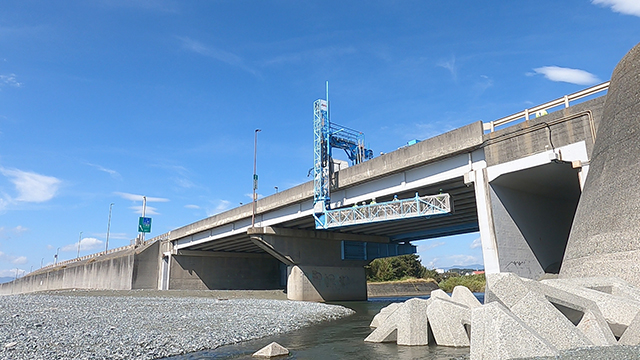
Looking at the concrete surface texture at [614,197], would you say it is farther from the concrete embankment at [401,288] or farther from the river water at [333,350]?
the concrete embankment at [401,288]

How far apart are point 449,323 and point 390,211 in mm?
15892

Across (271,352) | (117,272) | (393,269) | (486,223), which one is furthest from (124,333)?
(393,269)

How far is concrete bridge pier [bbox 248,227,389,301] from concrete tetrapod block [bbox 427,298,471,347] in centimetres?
2734

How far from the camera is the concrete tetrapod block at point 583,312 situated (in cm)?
729

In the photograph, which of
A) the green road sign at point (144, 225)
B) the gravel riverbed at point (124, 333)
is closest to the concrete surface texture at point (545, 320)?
the gravel riverbed at point (124, 333)

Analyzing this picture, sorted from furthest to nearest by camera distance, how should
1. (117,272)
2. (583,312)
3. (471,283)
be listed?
(471,283) < (117,272) < (583,312)

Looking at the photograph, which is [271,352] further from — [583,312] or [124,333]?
[583,312]

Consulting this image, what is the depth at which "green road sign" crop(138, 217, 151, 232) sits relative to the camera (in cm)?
6931

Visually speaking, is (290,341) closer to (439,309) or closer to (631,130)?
(439,309)

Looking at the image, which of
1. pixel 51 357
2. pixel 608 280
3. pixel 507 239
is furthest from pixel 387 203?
pixel 51 357

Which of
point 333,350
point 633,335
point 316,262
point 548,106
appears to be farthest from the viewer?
point 316,262

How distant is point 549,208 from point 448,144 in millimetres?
7008

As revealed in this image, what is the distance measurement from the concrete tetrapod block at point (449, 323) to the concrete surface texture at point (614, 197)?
425 centimetres

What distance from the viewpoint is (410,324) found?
11.0 m
